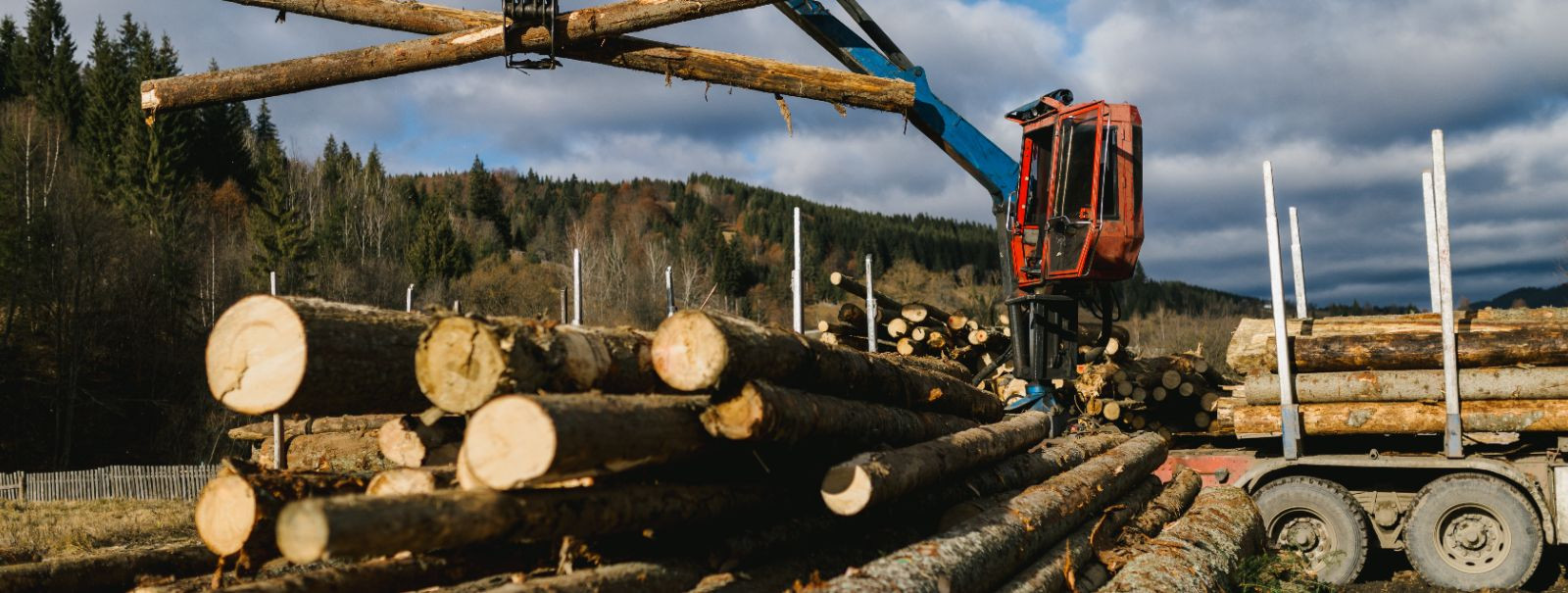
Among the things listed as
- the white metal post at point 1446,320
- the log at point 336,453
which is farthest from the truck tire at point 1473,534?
the log at point 336,453

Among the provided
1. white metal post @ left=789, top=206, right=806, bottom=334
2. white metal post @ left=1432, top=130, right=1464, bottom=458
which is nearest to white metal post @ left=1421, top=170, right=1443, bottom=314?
white metal post @ left=1432, top=130, right=1464, bottom=458

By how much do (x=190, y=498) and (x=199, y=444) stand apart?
10.7 metres

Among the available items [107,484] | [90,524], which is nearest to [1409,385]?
[90,524]

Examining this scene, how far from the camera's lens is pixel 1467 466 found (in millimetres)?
8297

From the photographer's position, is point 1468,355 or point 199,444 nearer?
point 1468,355

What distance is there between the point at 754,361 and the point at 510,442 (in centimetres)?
114

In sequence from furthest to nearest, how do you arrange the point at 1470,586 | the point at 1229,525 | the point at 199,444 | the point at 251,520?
the point at 199,444 → the point at 1470,586 → the point at 1229,525 → the point at 251,520

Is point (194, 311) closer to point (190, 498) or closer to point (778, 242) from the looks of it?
point (190, 498)

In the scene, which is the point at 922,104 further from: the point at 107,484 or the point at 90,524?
Answer: the point at 107,484

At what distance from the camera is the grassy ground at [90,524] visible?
1169 centimetres

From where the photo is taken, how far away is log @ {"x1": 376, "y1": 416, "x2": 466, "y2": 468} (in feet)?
16.6

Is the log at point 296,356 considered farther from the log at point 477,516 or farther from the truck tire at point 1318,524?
the truck tire at point 1318,524

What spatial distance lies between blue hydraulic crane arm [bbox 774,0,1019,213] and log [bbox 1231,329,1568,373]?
2659 millimetres

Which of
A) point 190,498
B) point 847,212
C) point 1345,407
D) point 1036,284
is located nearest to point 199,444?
point 190,498
